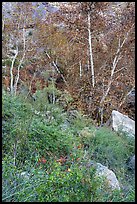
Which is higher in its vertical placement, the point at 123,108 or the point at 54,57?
the point at 54,57

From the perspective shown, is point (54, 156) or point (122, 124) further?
point (122, 124)

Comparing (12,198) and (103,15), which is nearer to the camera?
(12,198)

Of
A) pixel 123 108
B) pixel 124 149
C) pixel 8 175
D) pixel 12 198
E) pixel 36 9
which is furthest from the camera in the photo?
pixel 36 9

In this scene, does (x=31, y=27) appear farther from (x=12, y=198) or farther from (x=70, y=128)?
(x=12, y=198)

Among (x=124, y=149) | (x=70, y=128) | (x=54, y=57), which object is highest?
(x=54, y=57)

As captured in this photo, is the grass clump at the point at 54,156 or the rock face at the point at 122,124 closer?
the grass clump at the point at 54,156

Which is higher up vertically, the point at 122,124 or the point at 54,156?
the point at 122,124

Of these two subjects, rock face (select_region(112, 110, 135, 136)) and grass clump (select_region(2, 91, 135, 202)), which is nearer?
grass clump (select_region(2, 91, 135, 202))

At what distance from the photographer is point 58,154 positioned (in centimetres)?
351

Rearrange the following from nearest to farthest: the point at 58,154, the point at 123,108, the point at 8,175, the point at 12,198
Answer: the point at 12,198 < the point at 8,175 < the point at 58,154 < the point at 123,108

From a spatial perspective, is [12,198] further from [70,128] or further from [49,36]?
[49,36]

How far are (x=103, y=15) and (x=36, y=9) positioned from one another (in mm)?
1752

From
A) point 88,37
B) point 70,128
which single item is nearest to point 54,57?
point 88,37

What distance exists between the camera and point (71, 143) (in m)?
3.68
